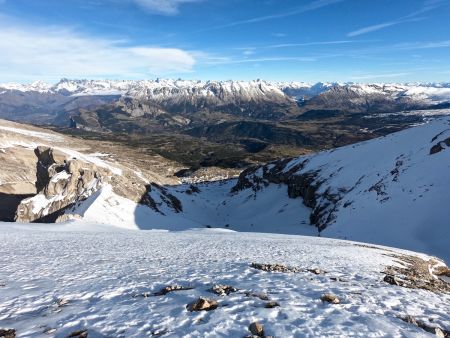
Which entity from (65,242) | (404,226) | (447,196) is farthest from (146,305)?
(447,196)

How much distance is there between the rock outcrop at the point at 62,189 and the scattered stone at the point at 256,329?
57096 millimetres

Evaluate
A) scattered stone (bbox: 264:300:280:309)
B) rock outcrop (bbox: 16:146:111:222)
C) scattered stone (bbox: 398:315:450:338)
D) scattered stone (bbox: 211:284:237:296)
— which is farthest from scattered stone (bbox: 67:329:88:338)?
rock outcrop (bbox: 16:146:111:222)

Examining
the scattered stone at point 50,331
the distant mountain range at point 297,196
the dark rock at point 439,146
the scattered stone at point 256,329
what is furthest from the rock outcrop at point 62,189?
the scattered stone at point 256,329

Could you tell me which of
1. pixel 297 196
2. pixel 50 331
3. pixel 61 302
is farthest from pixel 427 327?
pixel 297 196

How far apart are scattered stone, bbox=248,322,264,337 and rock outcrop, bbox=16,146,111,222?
187ft

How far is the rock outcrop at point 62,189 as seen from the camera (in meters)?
62.5

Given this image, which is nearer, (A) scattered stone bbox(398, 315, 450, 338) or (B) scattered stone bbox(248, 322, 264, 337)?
(B) scattered stone bbox(248, 322, 264, 337)

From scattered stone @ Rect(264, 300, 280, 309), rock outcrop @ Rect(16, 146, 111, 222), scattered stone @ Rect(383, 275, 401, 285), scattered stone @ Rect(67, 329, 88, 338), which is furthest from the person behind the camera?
rock outcrop @ Rect(16, 146, 111, 222)

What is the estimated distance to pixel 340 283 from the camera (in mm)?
16125

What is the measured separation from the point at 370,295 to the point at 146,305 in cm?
851

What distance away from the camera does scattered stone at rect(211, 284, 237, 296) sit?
1411 centimetres

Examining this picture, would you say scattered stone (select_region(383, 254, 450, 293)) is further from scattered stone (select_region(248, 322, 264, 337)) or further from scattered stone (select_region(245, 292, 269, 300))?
scattered stone (select_region(248, 322, 264, 337))

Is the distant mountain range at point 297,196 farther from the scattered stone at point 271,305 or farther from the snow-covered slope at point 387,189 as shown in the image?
the scattered stone at point 271,305

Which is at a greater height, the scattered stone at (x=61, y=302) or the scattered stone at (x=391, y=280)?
the scattered stone at (x=61, y=302)
